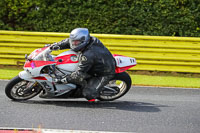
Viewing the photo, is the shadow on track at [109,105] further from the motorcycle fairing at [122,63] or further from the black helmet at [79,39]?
the black helmet at [79,39]

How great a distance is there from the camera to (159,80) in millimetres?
11156

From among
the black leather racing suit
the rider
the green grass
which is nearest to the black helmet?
the rider

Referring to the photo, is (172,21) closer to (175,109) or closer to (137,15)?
(137,15)

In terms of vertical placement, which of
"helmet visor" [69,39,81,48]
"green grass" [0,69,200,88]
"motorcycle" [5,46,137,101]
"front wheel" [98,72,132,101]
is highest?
"helmet visor" [69,39,81,48]

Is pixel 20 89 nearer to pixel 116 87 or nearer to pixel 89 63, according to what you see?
pixel 89 63

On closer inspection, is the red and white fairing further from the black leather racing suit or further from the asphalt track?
the asphalt track

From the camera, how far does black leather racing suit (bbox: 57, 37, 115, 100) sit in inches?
279

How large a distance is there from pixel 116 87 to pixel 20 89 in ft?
6.18

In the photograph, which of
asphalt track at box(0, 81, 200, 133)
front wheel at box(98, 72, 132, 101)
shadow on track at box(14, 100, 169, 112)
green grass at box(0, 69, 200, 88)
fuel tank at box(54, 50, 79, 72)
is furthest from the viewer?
green grass at box(0, 69, 200, 88)

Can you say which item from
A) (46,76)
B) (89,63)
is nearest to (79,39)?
(89,63)

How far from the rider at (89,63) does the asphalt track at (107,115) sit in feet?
1.42

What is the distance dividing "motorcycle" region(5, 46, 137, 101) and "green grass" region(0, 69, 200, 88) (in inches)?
126

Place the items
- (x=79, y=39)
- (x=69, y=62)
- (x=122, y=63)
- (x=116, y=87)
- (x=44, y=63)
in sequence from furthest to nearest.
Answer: (x=116, y=87)
(x=122, y=63)
(x=69, y=62)
(x=44, y=63)
(x=79, y=39)

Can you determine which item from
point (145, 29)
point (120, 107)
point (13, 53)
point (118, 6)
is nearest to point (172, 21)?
point (145, 29)
